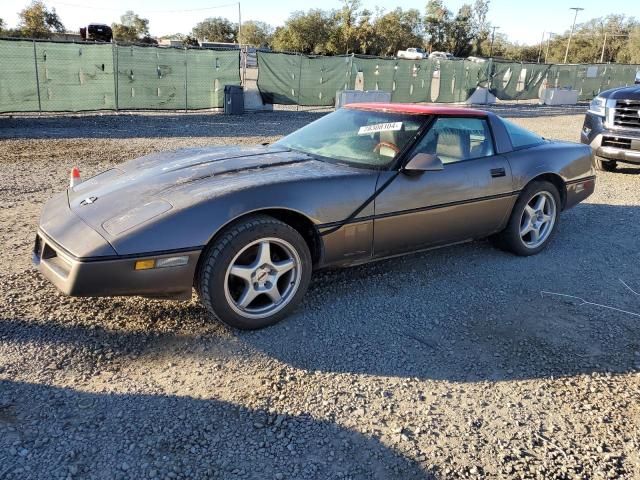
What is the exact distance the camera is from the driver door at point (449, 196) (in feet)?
12.5

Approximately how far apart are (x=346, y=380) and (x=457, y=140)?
2336mm

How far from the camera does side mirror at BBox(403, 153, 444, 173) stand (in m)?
3.76

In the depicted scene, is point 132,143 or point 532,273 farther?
point 132,143

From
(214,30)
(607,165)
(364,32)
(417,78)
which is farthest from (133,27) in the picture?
(607,165)

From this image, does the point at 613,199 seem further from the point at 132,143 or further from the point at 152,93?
the point at 152,93

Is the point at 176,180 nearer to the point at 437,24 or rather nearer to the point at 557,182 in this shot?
the point at 557,182

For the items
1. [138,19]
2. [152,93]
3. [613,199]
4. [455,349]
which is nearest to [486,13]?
[138,19]

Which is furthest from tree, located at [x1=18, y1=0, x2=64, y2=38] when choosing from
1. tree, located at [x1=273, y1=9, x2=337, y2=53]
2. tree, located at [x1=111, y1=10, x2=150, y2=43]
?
tree, located at [x1=273, y1=9, x2=337, y2=53]

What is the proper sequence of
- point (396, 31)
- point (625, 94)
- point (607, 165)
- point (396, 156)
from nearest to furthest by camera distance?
point (396, 156), point (625, 94), point (607, 165), point (396, 31)

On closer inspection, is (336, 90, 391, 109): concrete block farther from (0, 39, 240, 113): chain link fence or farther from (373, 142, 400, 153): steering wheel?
(373, 142, 400, 153): steering wheel

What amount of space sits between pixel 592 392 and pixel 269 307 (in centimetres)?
193

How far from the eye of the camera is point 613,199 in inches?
286

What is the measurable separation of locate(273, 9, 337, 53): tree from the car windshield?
59.2m

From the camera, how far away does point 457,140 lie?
4.33 metres
